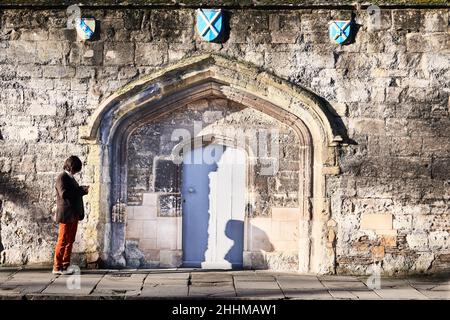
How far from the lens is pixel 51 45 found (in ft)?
31.3

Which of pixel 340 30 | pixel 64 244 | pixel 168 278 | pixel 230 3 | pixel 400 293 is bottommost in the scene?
pixel 400 293

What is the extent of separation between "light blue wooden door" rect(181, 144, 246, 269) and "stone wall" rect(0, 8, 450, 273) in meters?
1.22

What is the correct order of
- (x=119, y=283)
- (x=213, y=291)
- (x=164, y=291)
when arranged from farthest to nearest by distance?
1. (x=119, y=283)
2. (x=213, y=291)
3. (x=164, y=291)

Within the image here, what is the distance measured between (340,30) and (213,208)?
9.51ft

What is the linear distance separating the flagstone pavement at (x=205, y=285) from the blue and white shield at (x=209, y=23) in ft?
10.2

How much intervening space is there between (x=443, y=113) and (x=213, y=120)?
9.95 feet

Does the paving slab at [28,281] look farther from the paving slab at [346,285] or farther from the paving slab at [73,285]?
the paving slab at [346,285]

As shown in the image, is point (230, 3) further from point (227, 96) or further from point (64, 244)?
point (64, 244)

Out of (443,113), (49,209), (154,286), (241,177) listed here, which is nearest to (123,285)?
(154,286)

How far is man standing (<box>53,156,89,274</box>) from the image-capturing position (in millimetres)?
8664

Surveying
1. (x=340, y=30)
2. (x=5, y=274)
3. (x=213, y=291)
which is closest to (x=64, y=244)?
(x=5, y=274)

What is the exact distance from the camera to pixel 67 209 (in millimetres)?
8648

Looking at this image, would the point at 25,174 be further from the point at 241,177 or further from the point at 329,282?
the point at 329,282

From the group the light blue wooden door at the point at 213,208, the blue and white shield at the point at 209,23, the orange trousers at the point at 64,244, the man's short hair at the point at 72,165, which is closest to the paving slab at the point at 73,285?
the orange trousers at the point at 64,244
